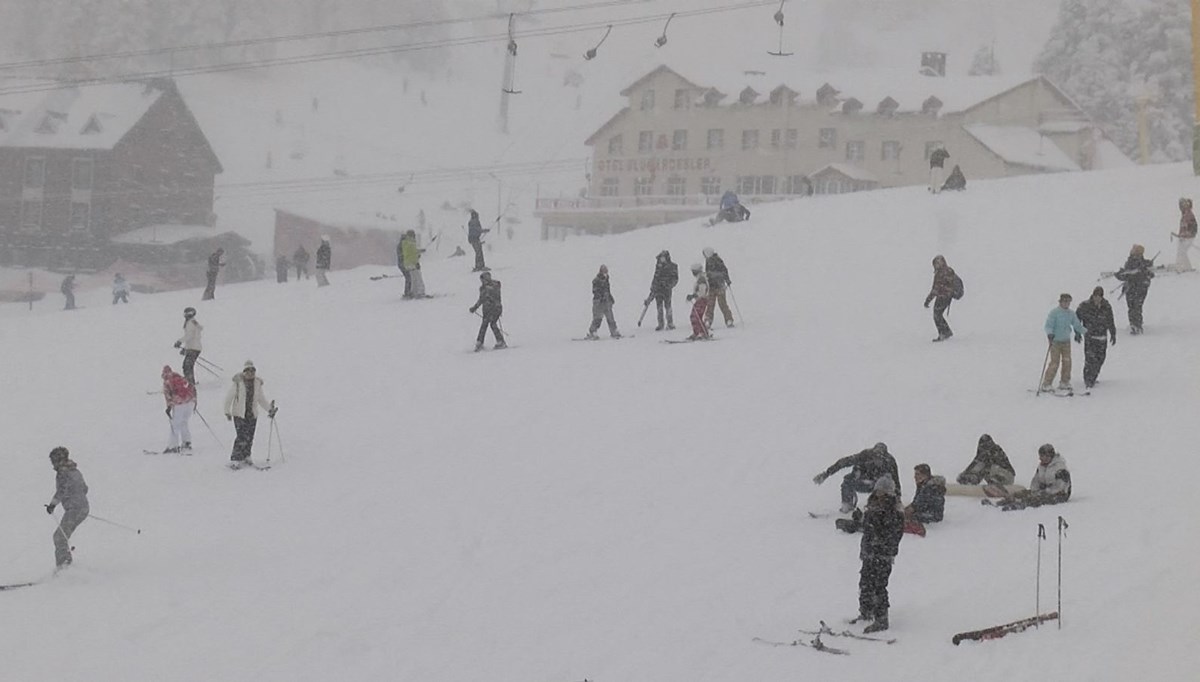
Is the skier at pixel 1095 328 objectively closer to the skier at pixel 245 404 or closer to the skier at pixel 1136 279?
the skier at pixel 1136 279

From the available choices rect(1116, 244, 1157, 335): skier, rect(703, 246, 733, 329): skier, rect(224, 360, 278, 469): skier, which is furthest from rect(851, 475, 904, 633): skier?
rect(703, 246, 733, 329): skier

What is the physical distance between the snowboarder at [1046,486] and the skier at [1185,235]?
520 inches

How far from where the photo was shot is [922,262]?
111 feet

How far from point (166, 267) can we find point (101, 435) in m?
53.6

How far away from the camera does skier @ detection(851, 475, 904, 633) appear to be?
43.1ft

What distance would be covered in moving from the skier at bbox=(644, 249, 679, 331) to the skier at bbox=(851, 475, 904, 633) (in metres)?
15.0

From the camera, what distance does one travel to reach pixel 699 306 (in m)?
27.6

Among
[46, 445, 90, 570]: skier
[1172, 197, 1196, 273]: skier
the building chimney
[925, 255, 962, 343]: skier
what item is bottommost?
[46, 445, 90, 570]: skier

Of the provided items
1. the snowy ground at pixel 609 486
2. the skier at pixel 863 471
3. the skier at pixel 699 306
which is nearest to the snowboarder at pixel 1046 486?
the snowy ground at pixel 609 486

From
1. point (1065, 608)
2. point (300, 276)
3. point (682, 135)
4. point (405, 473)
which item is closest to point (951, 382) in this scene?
point (405, 473)

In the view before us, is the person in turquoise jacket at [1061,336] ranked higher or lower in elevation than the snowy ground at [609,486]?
higher

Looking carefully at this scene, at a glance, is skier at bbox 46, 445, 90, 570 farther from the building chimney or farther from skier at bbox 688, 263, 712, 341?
the building chimney

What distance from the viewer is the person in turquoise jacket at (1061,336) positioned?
21.3 metres

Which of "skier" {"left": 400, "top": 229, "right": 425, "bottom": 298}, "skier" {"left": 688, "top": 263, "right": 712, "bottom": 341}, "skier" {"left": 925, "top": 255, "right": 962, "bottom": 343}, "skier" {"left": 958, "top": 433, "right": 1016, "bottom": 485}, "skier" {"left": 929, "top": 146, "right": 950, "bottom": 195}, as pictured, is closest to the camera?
"skier" {"left": 958, "top": 433, "right": 1016, "bottom": 485}
